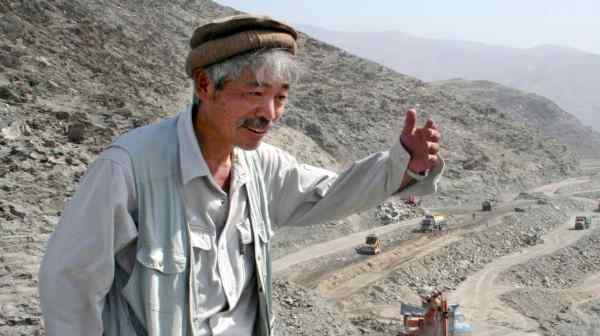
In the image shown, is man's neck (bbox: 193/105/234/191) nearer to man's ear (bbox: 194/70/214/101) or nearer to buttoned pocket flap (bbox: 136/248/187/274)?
man's ear (bbox: 194/70/214/101)

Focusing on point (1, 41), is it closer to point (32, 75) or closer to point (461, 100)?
point (32, 75)

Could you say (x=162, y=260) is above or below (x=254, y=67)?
below

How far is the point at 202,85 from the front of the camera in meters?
2.29

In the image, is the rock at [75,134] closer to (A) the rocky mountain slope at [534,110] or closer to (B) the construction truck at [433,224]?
(B) the construction truck at [433,224]

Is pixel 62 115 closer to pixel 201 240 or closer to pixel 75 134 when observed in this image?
pixel 75 134

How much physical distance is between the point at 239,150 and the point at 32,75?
81.4 feet

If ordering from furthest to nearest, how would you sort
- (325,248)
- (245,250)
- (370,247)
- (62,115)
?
(325,248)
(370,247)
(62,115)
(245,250)

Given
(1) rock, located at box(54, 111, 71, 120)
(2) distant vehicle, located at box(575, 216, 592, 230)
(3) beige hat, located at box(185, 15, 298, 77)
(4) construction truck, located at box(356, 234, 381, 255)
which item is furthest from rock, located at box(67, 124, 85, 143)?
(2) distant vehicle, located at box(575, 216, 592, 230)

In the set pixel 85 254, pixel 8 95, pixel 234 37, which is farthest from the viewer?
pixel 8 95

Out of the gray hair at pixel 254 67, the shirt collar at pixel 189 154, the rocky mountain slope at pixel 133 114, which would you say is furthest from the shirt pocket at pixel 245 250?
the rocky mountain slope at pixel 133 114

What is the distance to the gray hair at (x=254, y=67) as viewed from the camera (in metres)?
2.20

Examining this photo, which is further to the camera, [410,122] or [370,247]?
[370,247]

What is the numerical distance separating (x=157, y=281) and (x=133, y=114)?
2501 cm

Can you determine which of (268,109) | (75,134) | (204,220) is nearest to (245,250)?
(204,220)
